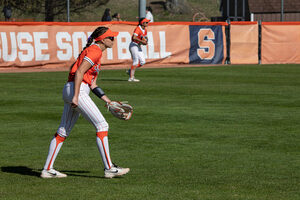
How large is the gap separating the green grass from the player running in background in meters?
1.59

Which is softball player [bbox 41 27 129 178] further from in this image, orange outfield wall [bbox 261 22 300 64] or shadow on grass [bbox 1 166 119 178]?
orange outfield wall [bbox 261 22 300 64]

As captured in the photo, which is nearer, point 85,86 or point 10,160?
point 85,86

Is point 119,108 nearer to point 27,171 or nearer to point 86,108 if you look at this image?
point 86,108

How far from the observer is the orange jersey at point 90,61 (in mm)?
7404

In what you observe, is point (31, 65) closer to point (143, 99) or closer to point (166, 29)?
point (166, 29)

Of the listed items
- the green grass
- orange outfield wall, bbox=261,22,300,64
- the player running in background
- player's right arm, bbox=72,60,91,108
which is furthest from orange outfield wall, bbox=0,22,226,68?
player's right arm, bbox=72,60,91,108

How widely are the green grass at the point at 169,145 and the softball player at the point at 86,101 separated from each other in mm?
187

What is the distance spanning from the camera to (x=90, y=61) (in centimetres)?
737

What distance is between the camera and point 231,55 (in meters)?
30.0

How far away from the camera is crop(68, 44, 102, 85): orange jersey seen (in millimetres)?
7404

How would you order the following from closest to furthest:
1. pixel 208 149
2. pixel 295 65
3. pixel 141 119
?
pixel 208 149 < pixel 141 119 < pixel 295 65

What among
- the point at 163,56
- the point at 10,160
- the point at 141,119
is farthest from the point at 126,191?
the point at 163,56

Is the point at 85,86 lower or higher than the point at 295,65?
higher

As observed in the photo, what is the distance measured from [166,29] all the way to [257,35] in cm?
446
